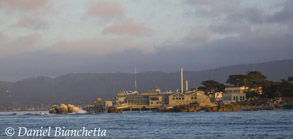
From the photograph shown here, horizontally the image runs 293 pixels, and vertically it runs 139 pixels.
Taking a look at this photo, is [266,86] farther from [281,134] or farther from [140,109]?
[281,134]

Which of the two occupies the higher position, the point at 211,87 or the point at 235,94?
the point at 211,87

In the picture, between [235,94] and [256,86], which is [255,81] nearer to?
[256,86]

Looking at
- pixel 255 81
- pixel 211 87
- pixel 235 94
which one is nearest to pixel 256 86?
pixel 255 81

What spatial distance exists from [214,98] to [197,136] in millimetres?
104625

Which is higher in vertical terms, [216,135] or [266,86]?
[266,86]

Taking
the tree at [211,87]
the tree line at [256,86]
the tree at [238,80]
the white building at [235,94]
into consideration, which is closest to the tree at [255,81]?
the tree line at [256,86]

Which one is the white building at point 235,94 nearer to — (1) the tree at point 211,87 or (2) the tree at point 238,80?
(2) the tree at point 238,80

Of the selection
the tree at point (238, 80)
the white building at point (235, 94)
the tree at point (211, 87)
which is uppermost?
the tree at point (238, 80)

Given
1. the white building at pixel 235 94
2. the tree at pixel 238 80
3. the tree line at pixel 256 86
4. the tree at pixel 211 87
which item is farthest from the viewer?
the tree at pixel 238 80

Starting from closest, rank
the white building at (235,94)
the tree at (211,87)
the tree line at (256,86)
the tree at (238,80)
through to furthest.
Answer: the tree line at (256,86)
the tree at (211,87)
the white building at (235,94)
the tree at (238,80)

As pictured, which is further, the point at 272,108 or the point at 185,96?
the point at 185,96

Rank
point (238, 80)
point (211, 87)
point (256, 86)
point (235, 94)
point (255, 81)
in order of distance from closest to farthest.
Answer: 1. point (256, 86)
2. point (255, 81)
3. point (211, 87)
4. point (235, 94)
5. point (238, 80)

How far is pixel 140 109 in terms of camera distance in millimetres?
163750

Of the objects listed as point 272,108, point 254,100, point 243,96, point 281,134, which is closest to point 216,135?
point 281,134
